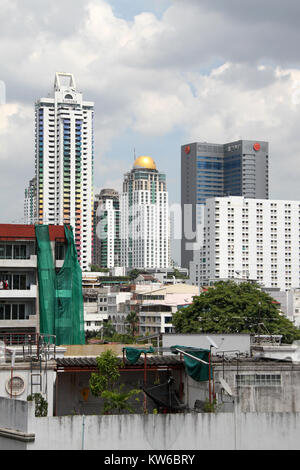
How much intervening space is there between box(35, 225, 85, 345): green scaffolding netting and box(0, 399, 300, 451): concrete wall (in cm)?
2775

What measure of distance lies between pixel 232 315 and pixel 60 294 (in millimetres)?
23142

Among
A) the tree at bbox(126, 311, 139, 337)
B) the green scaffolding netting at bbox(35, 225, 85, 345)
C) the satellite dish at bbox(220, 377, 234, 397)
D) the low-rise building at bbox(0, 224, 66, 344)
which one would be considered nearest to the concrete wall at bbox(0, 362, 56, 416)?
the satellite dish at bbox(220, 377, 234, 397)

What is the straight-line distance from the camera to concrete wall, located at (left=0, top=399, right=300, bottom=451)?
25.1 meters

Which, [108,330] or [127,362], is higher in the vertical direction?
[127,362]

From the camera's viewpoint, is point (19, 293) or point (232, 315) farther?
point (232, 315)

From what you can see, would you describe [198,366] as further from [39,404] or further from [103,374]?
[39,404]

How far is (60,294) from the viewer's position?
2211 inches

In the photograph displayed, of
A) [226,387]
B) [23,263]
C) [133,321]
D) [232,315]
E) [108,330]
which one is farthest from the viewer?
[133,321]

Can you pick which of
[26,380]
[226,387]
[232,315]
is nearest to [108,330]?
[232,315]

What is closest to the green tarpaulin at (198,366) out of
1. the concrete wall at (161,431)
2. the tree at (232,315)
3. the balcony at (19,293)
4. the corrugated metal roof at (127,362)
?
the corrugated metal roof at (127,362)

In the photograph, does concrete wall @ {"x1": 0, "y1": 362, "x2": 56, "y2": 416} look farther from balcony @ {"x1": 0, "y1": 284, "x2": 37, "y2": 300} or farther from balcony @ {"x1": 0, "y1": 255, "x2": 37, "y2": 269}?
balcony @ {"x1": 0, "y1": 255, "x2": 37, "y2": 269}

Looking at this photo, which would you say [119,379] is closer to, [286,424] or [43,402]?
[43,402]

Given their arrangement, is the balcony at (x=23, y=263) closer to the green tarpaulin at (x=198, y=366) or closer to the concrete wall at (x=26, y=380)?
the concrete wall at (x=26, y=380)

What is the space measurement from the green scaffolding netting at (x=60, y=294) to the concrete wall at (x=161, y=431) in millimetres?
27749
